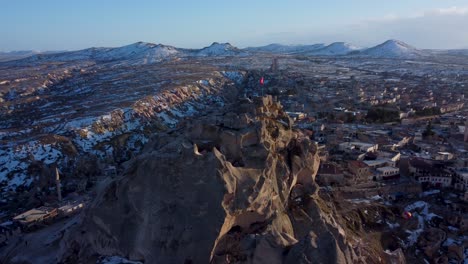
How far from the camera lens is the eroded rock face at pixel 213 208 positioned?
49.5ft

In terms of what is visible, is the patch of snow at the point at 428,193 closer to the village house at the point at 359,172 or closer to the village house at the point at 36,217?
the village house at the point at 359,172

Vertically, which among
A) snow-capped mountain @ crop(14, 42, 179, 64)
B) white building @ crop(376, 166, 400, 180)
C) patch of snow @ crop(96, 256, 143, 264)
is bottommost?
white building @ crop(376, 166, 400, 180)

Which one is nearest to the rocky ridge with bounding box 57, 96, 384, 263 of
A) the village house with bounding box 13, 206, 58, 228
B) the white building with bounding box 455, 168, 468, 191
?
the village house with bounding box 13, 206, 58, 228

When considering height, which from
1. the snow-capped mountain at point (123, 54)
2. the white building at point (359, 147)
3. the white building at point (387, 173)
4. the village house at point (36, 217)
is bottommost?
the white building at point (387, 173)

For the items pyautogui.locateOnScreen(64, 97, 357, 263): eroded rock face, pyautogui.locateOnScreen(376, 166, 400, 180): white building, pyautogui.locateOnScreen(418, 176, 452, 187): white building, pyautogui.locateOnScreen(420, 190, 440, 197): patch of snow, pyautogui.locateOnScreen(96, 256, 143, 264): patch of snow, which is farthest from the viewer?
pyautogui.locateOnScreen(376, 166, 400, 180): white building

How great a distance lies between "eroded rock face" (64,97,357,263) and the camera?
15.1 meters

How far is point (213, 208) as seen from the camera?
1644 centimetres

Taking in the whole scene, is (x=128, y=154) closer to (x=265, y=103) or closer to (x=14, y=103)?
(x=265, y=103)

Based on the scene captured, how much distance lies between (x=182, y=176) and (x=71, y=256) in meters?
6.64

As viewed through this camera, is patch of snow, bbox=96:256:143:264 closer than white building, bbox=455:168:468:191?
Yes

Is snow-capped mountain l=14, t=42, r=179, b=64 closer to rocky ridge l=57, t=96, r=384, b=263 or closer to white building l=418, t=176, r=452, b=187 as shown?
white building l=418, t=176, r=452, b=187

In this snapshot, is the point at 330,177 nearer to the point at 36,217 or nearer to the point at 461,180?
the point at 461,180

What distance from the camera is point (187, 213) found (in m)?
16.6

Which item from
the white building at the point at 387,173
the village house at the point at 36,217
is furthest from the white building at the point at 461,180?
the village house at the point at 36,217
